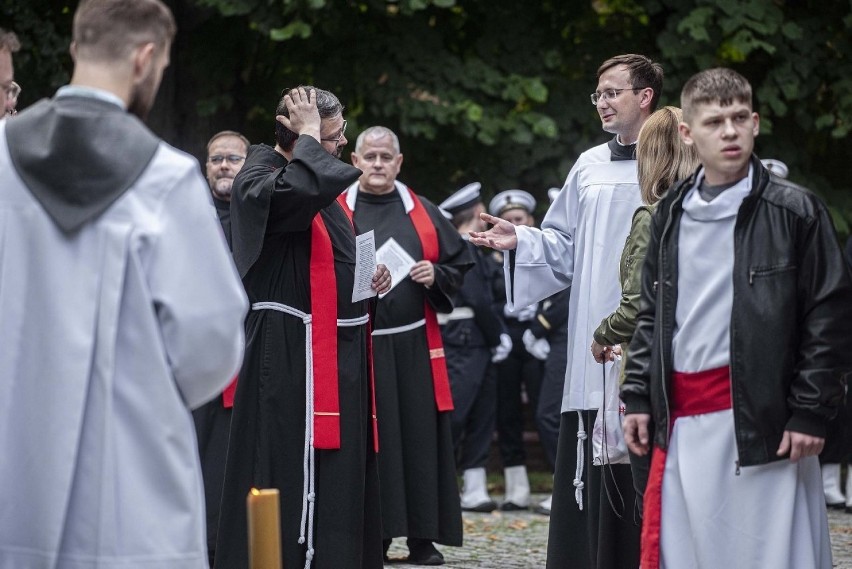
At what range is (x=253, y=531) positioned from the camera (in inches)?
127

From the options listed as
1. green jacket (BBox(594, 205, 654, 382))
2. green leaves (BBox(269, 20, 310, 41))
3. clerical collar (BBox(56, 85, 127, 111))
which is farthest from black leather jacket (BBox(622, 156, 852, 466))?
green leaves (BBox(269, 20, 310, 41))

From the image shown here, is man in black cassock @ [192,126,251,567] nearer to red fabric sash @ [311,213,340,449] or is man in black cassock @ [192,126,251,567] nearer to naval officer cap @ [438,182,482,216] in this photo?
red fabric sash @ [311,213,340,449]

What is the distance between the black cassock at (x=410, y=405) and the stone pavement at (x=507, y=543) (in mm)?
289

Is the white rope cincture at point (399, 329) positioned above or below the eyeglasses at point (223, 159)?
below

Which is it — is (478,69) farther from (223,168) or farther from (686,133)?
(686,133)

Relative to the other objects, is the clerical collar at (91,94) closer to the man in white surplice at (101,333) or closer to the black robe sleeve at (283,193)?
the man in white surplice at (101,333)

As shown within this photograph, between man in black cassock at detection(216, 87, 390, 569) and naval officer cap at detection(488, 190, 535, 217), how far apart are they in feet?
17.8

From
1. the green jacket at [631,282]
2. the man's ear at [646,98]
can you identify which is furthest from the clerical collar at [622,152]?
the green jacket at [631,282]

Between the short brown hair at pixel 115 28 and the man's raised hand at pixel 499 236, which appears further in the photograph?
the man's raised hand at pixel 499 236

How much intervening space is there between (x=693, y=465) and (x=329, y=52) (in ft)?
26.8

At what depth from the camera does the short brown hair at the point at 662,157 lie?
5422 mm

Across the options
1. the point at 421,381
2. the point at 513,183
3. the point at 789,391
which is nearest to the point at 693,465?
the point at 789,391

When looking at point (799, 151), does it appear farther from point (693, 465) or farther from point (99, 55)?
point (99, 55)

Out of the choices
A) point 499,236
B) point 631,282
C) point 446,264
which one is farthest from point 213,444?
point 631,282
